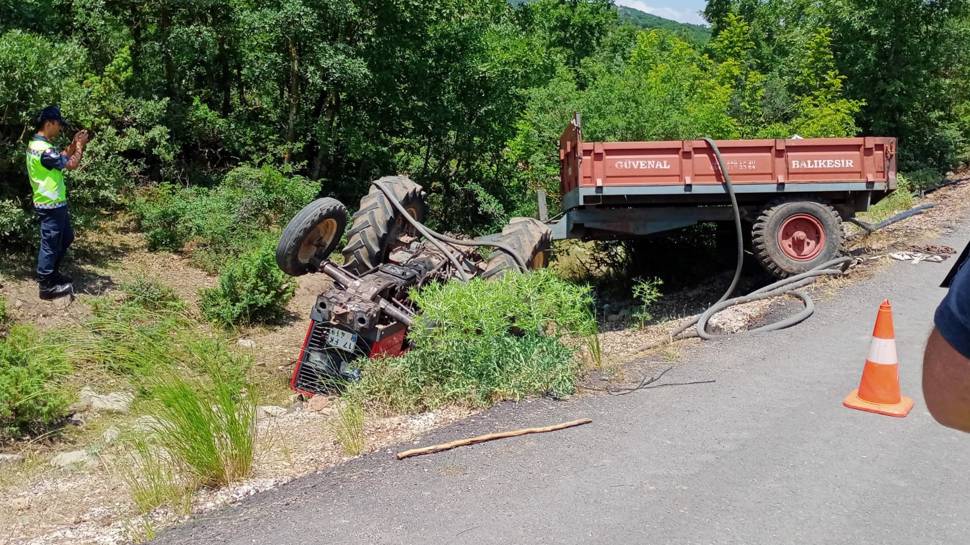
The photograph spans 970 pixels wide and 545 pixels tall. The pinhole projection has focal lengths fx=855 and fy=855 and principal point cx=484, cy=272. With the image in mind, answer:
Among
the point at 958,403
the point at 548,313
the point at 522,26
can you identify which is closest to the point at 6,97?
the point at 548,313

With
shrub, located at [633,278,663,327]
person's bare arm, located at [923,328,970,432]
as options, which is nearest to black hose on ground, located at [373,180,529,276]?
shrub, located at [633,278,663,327]

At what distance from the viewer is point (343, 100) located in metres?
16.6

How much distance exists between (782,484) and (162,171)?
41.5ft

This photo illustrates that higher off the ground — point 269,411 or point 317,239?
point 317,239

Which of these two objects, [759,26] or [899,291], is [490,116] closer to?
[899,291]

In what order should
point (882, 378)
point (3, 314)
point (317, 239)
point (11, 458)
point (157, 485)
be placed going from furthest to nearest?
point (3, 314) → point (317, 239) → point (11, 458) → point (882, 378) → point (157, 485)

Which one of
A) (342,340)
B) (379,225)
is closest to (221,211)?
(379,225)

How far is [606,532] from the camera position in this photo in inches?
160

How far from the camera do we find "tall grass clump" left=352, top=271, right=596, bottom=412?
243 inches

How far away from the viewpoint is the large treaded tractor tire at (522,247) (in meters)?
8.56

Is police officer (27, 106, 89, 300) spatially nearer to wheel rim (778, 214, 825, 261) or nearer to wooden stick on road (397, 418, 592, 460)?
wooden stick on road (397, 418, 592, 460)

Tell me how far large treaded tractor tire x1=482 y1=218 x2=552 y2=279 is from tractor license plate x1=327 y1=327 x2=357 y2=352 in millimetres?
1608

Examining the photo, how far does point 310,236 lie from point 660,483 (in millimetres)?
4713

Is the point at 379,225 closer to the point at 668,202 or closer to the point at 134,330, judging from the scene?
the point at 134,330
